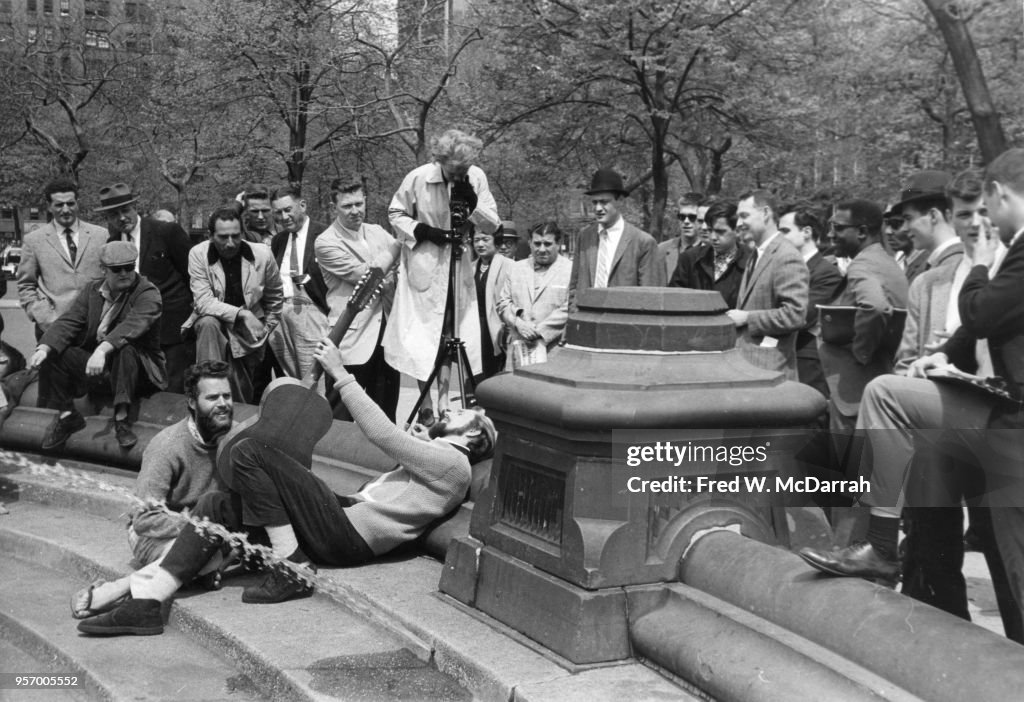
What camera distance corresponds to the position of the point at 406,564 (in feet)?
17.9

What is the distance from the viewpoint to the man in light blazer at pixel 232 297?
24.9 feet

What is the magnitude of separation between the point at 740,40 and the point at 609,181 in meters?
14.3

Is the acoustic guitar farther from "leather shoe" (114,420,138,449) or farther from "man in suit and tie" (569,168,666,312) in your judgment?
"man in suit and tie" (569,168,666,312)

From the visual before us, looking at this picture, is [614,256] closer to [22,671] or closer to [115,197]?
[115,197]

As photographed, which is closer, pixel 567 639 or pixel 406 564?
pixel 567 639

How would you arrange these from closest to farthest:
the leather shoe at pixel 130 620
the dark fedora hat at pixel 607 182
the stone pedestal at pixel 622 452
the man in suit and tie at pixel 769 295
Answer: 1. the stone pedestal at pixel 622 452
2. the leather shoe at pixel 130 620
3. the man in suit and tie at pixel 769 295
4. the dark fedora hat at pixel 607 182

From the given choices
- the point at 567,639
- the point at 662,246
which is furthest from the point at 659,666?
the point at 662,246

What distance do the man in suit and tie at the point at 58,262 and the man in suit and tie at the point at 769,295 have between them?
4.59 m

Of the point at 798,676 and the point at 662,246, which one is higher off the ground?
the point at 662,246

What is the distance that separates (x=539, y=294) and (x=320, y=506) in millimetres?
3775

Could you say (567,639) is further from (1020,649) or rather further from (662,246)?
(662,246)

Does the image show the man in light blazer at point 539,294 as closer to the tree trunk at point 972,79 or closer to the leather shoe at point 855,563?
the leather shoe at point 855,563

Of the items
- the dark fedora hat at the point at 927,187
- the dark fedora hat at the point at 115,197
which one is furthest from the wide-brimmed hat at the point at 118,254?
the dark fedora hat at the point at 927,187

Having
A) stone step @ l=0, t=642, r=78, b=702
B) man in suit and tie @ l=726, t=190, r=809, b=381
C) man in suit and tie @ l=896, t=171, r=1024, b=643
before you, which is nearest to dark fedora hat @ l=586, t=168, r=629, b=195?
man in suit and tie @ l=726, t=190, r=809, b=381
